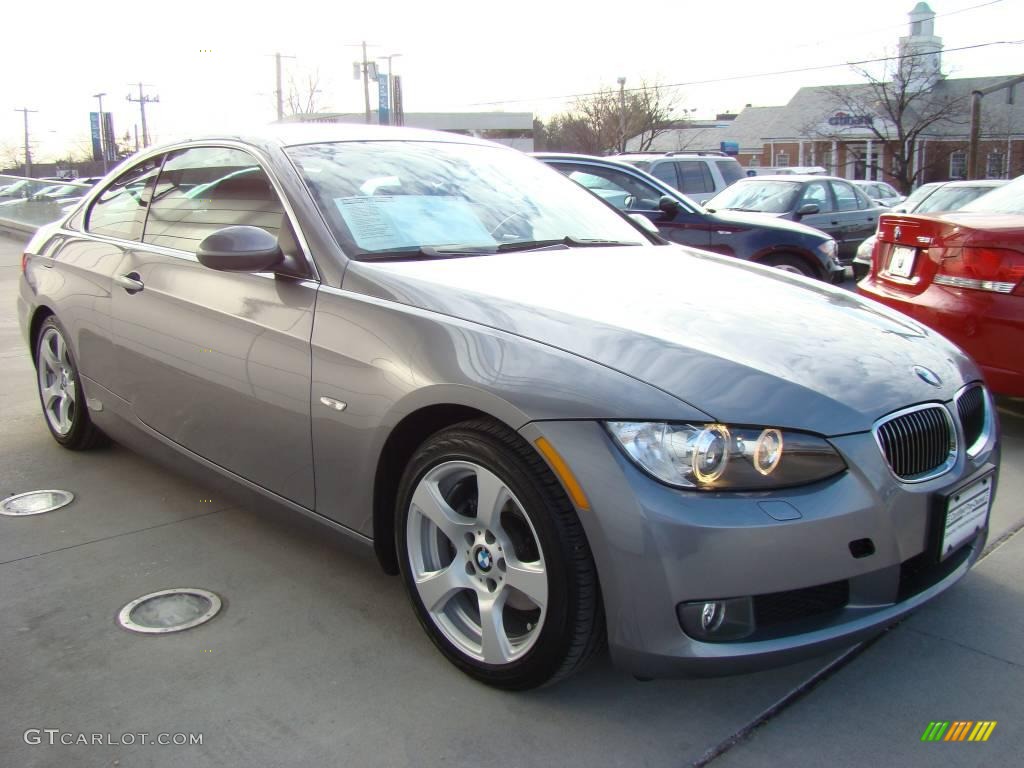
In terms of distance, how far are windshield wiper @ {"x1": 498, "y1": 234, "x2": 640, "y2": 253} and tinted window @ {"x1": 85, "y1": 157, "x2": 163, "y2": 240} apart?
69.4 inches

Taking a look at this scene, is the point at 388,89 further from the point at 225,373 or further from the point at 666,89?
the point at 225,373

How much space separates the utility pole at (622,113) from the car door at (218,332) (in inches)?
2271

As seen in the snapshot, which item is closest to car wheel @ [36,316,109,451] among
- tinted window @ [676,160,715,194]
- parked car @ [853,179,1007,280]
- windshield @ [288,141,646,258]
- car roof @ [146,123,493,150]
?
car roof @ [146,123,493,150]

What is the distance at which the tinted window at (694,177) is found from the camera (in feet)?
51.7

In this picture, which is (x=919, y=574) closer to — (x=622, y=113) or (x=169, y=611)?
(x=169, y=611)

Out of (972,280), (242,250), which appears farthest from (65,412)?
(972,280)

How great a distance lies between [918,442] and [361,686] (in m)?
1.69

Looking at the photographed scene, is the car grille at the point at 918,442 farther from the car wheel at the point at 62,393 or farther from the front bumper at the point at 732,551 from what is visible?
the car wheel at the point at 62,393

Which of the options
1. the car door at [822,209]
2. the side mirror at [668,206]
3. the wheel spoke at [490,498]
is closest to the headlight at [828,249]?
the side mirror at [668,206]

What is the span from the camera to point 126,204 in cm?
442

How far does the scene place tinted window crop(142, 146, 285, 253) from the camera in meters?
3.51

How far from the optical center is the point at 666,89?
6025 centimetres

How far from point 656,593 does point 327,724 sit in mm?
982

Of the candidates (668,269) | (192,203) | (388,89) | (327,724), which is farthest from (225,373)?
(388,89)
